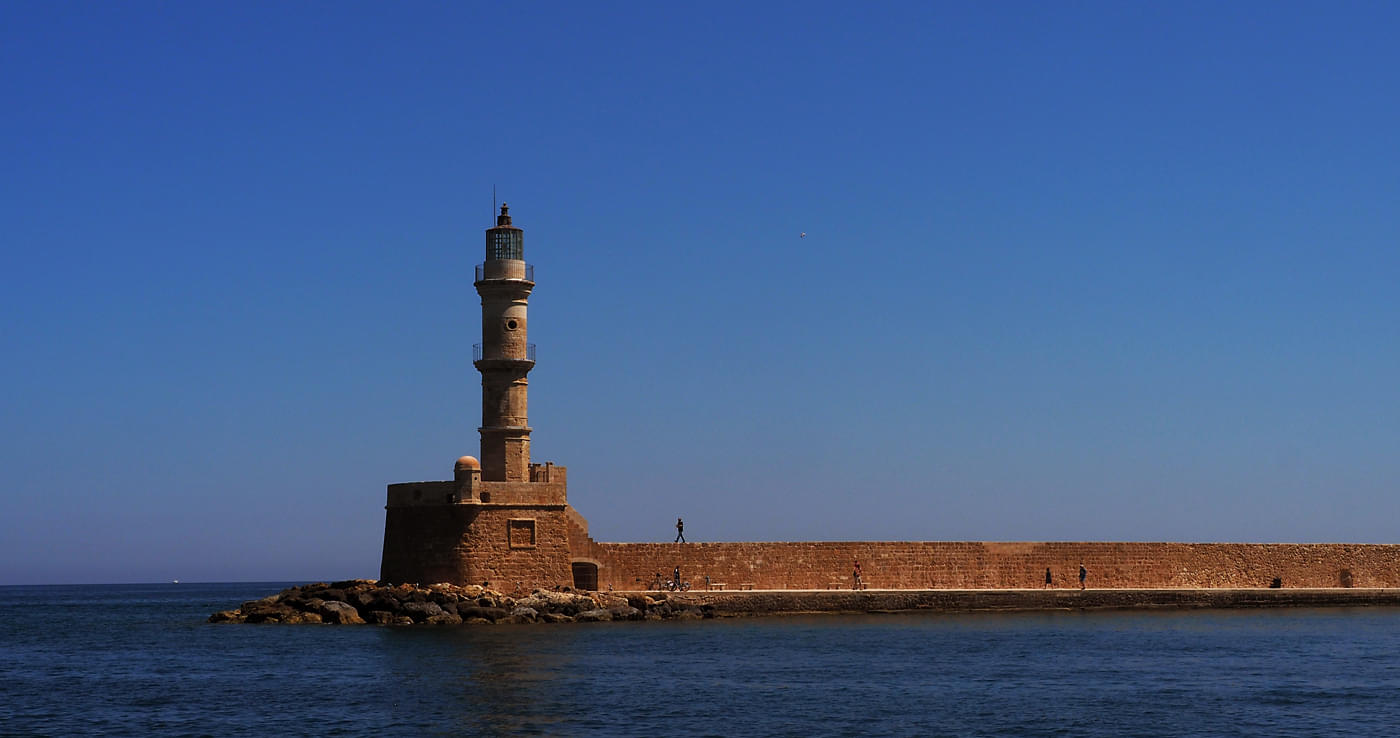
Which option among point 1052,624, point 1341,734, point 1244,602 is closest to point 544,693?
point 1341,734

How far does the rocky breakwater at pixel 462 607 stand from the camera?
103 feet

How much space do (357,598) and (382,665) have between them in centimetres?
855

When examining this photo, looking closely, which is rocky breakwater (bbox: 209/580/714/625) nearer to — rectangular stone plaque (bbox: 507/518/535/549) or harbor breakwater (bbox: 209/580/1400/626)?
harbor breakwater (bbox: 209/580/1400/626)

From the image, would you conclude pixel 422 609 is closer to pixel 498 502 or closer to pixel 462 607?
pixel 462 607

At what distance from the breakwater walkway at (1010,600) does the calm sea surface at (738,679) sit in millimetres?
665

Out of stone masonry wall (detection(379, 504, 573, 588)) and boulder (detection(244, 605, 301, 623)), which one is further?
boulder (detection(244, 605, 301, 623))

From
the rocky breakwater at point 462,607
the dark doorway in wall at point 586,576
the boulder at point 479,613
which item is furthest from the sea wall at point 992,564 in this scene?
the boulder at point 479,613

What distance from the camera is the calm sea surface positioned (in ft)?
62.7

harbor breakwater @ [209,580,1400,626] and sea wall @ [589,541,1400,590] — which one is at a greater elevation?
sea wall @ [589,541,1400,590]

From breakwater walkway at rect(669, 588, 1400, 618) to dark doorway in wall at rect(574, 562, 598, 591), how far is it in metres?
1.75

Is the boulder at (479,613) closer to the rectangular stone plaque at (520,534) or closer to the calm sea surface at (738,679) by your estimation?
the calm sea surface at (738,679)

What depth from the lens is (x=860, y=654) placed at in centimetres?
2648

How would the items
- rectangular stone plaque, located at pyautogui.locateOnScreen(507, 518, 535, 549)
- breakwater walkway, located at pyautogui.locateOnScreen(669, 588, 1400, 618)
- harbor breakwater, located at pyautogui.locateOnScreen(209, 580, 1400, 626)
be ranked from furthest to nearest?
breakwater walkway, located at pyautogui.locateOnScreen(669, 588, 1400, 618) → rectangular stone plaque, located at pyautogui.locateOnScreen(507, 518, 535, 549) → harbor breakwater, located at pyautogui.locateOnScreen(209, 580, 1400, 626)

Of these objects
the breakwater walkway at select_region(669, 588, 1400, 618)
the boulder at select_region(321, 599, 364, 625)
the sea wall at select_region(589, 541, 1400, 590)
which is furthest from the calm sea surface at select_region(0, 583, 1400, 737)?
the sea wall at select_region(589, 541, 1400, 590)
